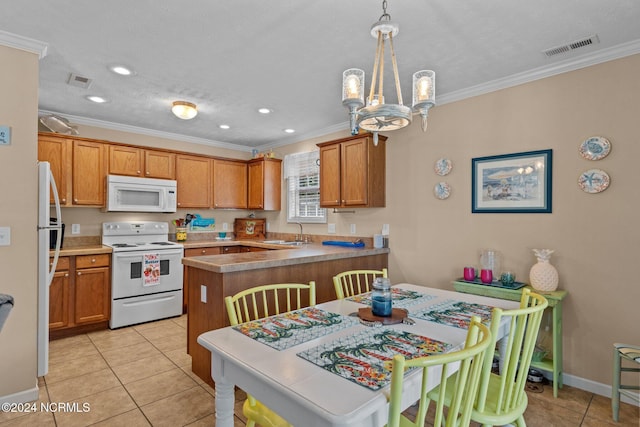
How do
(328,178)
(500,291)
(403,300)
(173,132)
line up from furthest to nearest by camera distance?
(173,132)
(328,178)
(500,291)
(403,300)

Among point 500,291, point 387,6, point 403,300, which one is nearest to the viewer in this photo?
point 387,6

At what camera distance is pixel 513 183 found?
2.90 metres

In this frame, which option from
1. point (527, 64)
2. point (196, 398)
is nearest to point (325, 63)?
point (527, 64)

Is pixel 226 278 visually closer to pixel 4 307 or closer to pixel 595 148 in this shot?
pixel 4 307

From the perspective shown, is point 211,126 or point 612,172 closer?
point 612,172

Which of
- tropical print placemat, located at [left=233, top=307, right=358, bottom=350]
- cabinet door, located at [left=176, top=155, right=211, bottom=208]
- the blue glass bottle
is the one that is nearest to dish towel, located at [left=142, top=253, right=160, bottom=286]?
cabinet door, located at [left=176, top=155, right=211, bottom=208]

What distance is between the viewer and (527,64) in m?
2.66

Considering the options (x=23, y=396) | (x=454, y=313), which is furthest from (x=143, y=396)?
(x=454, y=313)

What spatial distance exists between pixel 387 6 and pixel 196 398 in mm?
2837

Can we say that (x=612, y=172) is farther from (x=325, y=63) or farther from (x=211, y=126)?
(x=211, y=126)

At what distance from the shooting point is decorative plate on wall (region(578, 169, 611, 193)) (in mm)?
2458

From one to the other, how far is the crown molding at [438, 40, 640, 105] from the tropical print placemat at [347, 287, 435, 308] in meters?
1.99

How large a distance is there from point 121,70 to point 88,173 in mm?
1772

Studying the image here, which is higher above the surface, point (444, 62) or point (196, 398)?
point (444, 62)
